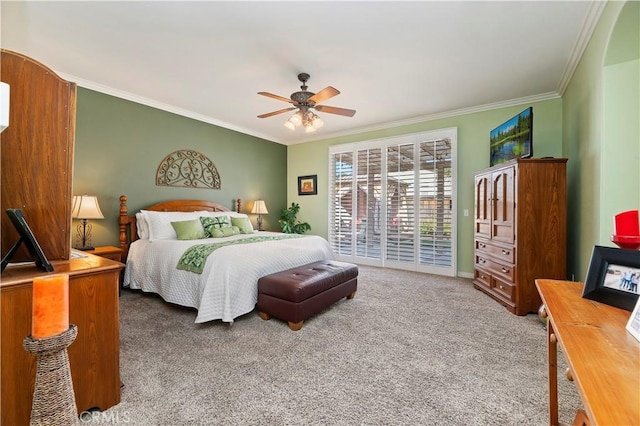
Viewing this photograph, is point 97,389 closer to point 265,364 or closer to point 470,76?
point 265,364

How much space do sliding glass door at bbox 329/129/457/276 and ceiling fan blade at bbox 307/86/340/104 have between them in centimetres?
249

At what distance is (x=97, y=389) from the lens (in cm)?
146

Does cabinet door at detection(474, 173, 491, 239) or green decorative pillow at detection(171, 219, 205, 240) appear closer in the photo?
cabinet door at detection(474, 173, 491, 239)

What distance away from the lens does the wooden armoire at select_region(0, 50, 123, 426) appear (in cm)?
140

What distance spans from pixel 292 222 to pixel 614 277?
5381 millimetres

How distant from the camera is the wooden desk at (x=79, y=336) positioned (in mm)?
1189

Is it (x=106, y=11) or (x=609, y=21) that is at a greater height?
(x=106, y=11)

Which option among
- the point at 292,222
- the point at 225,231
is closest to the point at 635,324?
the point at 225,231

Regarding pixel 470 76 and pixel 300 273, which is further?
pixel 470 76

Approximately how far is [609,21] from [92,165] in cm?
539

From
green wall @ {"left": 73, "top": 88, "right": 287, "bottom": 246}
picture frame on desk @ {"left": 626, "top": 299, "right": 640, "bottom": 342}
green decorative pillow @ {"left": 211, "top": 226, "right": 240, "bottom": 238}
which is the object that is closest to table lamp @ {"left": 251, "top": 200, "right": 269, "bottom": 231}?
green wall @ {"left": 73, "top": 88, "right": 287, "bottom": 246}

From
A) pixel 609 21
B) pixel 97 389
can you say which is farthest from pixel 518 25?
pixel 97 389

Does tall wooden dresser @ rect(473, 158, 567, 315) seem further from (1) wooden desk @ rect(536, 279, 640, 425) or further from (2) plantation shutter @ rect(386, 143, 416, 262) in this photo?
(1) wooden desk @ rect(536, 279, 640, 425)

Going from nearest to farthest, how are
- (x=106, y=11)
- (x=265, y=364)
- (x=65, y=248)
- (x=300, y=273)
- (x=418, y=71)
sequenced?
(x=65, y=248) → (x=265, y=364) → (x=106, y=11) → (x=300, y=273) → (x=418, y=71)
